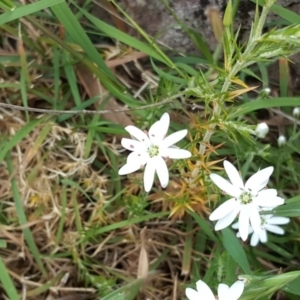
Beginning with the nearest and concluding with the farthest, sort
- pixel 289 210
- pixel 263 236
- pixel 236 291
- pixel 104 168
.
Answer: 1. pixel 236 291
2. pixel 289 210
3. pixel 263 236
4. pixel 104 168

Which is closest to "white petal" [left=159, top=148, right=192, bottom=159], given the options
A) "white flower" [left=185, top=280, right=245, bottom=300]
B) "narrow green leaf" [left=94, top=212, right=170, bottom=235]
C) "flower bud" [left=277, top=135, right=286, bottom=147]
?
"white flower" [left=185, top=280, right=245, bottom=300]

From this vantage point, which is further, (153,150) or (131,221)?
(131,221)

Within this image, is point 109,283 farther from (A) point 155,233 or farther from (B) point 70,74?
(B) point 70,74

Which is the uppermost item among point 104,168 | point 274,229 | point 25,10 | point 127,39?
point 25,10

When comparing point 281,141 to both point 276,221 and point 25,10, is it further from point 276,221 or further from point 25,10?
point 25,10

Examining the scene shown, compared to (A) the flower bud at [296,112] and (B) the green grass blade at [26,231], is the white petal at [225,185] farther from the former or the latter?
(B) the green grass blade at [26,231]

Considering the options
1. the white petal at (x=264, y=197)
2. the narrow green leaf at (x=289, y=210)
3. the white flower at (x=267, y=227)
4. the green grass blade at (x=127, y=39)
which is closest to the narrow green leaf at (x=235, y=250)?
the white flower at (x=267, y=227)

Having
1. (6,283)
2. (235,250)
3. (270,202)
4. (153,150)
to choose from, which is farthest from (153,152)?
(6,283)

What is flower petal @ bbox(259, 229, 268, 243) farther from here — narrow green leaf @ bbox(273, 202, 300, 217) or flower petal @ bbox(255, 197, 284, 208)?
flower petal @ bbox(255, 197, 284, 208)
